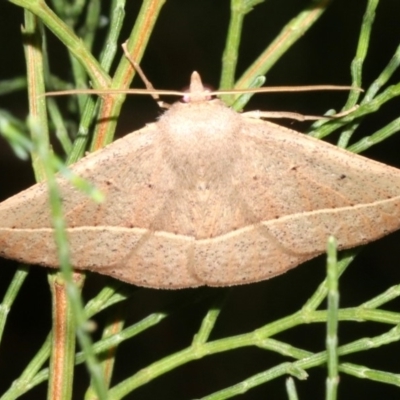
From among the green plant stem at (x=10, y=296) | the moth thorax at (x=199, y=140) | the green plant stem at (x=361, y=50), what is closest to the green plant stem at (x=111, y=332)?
the green plant stem at (x=10, y=296)

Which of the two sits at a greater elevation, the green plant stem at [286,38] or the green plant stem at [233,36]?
the green plant stem at [286,38]

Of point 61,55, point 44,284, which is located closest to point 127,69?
point 44,284

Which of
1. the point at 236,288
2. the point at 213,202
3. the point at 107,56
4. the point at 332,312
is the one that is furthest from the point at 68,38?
the point at 236,288

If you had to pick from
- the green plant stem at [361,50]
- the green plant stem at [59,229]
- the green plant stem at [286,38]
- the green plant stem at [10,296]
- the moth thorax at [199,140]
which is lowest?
the green plant stem at [59,229]

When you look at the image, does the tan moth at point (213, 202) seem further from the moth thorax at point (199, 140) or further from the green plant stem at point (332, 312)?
the green plant stem at point (332, 312)

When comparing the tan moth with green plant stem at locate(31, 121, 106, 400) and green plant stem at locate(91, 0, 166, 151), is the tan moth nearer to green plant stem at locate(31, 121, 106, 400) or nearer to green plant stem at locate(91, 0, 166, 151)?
green plant stem at locate(91, 0, 166, 151)

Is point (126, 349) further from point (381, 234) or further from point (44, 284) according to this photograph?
point (381, 234)

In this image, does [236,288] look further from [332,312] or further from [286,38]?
[332,312]
